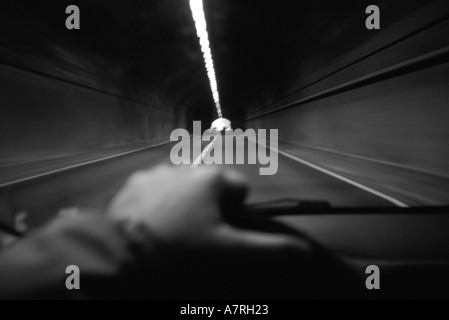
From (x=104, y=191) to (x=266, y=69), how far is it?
18.6m

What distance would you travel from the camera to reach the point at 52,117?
50.1 ft

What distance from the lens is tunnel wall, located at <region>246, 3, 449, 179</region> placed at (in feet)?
27.3

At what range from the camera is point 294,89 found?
79.3 ft

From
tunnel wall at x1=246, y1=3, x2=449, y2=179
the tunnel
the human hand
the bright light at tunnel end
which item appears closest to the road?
the tunnel

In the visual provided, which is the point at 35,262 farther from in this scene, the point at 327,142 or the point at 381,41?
the point at 327,142

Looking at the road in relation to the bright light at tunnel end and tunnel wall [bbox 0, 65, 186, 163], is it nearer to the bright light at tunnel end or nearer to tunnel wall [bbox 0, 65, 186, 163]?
tunnel wall [bbox 0, 65, 186, 163]

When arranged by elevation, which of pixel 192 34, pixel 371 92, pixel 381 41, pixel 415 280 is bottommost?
pixel 415 280

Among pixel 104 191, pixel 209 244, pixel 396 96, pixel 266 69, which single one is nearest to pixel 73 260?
pixel 209 244

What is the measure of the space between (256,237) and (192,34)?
17.7 m

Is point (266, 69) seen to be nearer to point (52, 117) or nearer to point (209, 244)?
point (52, 117)

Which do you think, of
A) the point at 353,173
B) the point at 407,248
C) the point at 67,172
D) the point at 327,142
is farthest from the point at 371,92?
the point at 407,248

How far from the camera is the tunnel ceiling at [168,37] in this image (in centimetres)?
1200

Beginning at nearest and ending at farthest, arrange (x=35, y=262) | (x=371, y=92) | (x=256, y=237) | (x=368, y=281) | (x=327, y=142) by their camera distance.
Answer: (x=35, y=262), (x=256, y=237), (x=368, y=281), (x=371, y=92), (x=327, y=142)

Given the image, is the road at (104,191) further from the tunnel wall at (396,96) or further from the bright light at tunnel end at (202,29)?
the bright light at tunnel end at (202,29)
